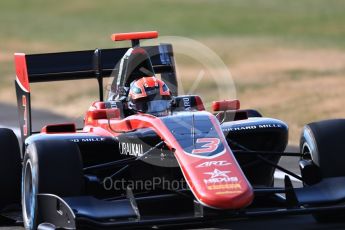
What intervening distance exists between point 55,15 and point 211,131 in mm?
52160

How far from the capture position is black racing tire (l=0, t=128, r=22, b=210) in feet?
34.7

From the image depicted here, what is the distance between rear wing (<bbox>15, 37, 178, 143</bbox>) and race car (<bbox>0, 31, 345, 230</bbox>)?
106cm

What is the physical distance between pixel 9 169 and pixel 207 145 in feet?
7.47

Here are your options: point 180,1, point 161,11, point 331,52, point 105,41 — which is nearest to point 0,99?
point 331,52

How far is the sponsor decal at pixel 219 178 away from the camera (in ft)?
29.3

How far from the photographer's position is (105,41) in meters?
46.2

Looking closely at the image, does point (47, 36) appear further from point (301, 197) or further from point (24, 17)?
point (301, 197)

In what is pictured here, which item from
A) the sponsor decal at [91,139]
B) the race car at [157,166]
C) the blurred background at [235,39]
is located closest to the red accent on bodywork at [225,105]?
the race car at [157,166]

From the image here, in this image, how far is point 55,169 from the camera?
941 centimetres

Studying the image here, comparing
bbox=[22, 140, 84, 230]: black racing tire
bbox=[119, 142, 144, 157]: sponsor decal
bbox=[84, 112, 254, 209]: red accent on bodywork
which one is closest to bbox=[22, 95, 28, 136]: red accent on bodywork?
bbox=[119, 142, 144, 157]: sponsor decal

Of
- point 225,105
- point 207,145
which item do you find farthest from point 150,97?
point 207,145

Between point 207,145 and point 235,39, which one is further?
point 235,39

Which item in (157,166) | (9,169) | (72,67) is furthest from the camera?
(72,67)

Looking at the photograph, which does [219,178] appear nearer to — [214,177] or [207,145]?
[214,177]
